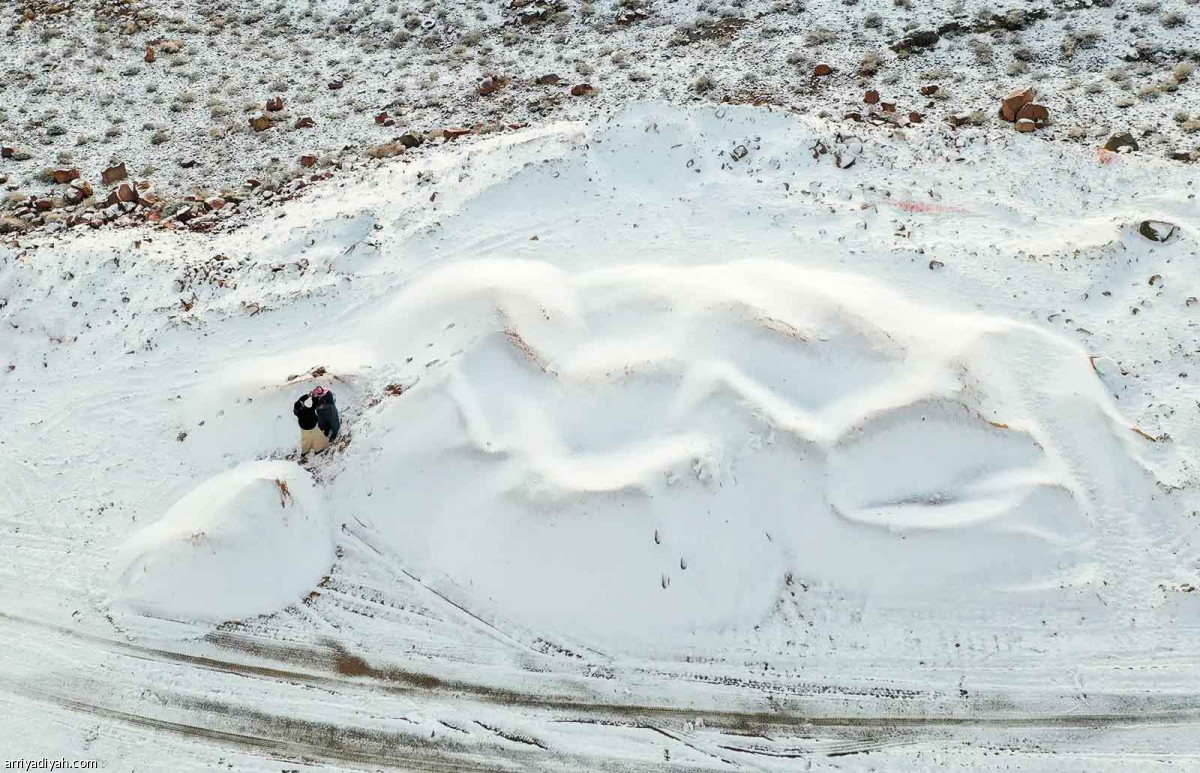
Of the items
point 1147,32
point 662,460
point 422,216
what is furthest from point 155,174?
point 1147,32

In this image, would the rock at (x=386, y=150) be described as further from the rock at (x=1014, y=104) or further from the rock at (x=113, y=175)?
the rock at (x=1014, y=104)

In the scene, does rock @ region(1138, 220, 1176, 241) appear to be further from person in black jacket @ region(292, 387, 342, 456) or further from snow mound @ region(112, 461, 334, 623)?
snow mound @ region(112, 461, 334, 623)

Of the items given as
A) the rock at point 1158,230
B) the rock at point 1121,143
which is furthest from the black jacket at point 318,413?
the rock at point 1121,143

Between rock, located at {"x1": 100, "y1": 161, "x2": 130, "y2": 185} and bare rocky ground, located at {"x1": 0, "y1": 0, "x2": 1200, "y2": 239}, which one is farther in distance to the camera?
rock, located at {"x1": 100, "y1": 161, "x2": 130, "y2": 185}

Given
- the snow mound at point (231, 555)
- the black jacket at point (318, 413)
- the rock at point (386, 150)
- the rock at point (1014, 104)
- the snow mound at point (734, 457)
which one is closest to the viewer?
the snow mound at point (734, 457)

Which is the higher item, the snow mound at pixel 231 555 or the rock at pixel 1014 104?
the rock at pixel 1014 104

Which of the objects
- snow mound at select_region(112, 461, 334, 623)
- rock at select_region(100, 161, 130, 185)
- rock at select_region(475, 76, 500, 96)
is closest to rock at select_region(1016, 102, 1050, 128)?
rock at select_region(475, 76, 500, 96)
